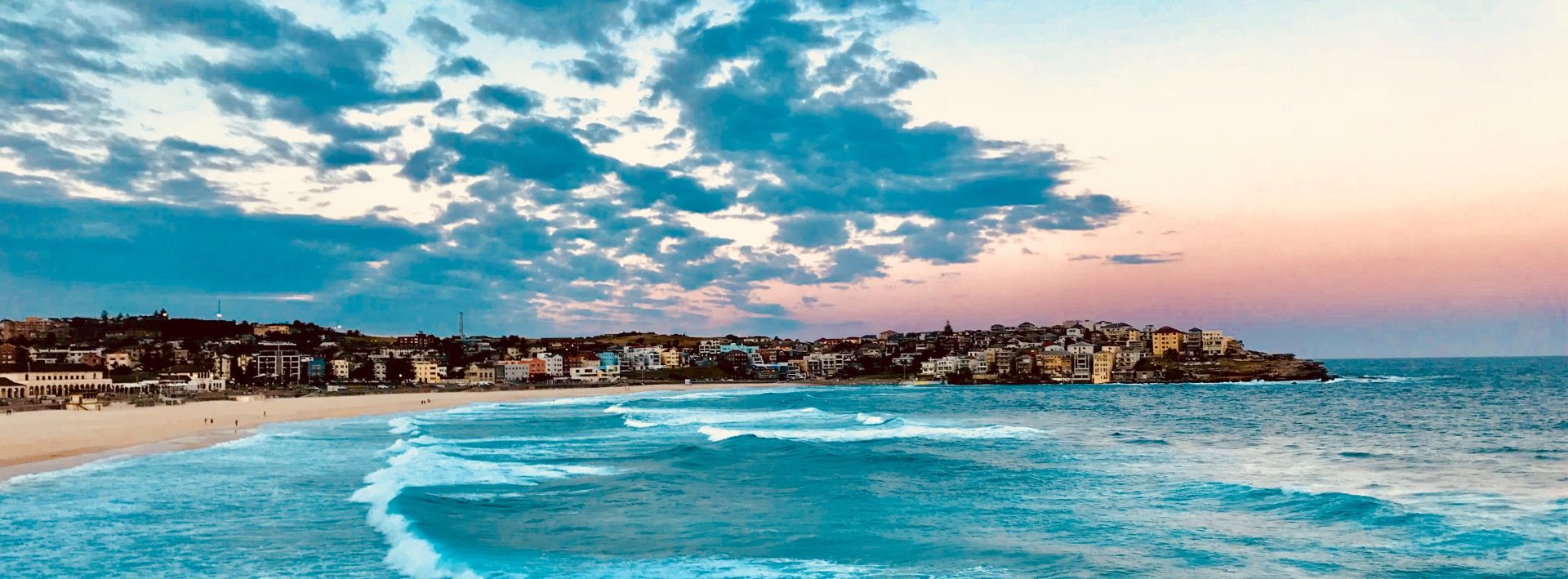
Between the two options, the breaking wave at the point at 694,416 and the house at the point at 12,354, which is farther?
the house at the point at 12,354

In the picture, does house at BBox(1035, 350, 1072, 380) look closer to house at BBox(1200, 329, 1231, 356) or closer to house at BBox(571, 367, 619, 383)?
house at BBox(1200, 329, 1231, 356)

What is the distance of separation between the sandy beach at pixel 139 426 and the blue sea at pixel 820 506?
2.26m

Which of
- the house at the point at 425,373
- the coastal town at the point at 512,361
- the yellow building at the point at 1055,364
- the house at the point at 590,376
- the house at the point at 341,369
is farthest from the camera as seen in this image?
the house at the point at 590,376

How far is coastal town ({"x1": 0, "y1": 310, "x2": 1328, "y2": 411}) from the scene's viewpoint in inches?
4569

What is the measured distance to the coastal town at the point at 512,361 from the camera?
381 feet

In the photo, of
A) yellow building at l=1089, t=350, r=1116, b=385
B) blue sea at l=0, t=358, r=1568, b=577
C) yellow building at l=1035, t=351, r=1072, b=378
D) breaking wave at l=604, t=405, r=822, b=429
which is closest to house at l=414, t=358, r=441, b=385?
breaking wave at l=604, t=405, r=822, b=429

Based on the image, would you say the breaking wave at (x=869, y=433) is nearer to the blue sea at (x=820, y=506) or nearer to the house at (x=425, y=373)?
the blue sea at (x=820, y=506)

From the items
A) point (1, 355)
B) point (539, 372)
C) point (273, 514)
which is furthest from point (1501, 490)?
point (1, 355)

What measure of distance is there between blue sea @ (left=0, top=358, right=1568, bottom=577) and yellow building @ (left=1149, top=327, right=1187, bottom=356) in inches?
4624

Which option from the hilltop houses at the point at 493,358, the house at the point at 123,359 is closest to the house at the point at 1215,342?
the hilltop houses at the point at 493,358

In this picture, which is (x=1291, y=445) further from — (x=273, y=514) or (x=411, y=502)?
(x=273, y=514)

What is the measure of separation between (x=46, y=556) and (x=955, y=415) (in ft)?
146

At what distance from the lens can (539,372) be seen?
142 metres

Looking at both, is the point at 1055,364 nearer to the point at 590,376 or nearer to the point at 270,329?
the point at 590,376
